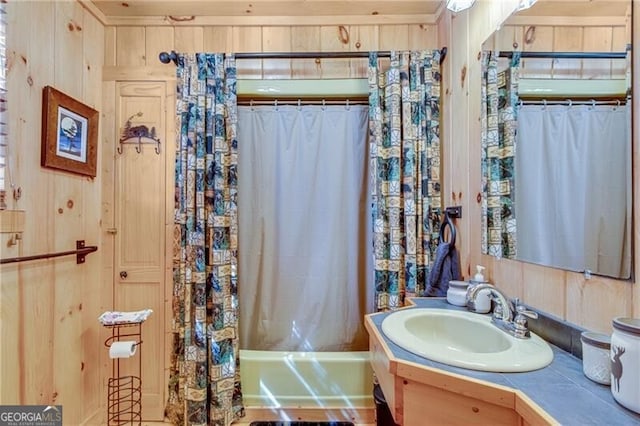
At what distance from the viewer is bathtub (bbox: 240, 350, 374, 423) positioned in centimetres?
186

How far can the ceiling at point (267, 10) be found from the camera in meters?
1.84

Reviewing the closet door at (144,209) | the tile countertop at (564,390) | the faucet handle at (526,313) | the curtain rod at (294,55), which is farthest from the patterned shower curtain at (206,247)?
the faucet handle at (526,313)

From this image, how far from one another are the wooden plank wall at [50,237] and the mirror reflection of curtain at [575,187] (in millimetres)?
2162

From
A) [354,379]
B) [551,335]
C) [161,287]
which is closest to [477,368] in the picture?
[551,335]

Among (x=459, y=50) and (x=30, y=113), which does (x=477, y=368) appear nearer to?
(x=459, y=50)

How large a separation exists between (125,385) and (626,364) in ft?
→ 7.82

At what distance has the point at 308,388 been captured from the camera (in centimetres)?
186

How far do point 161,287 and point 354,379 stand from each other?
1332 mm

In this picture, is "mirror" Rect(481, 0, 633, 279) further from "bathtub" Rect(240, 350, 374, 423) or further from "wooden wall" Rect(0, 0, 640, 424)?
"bathtub" Rect(240, 350, 374, 423)

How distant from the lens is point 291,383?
6.11 feet

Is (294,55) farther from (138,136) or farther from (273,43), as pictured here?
(138,136)

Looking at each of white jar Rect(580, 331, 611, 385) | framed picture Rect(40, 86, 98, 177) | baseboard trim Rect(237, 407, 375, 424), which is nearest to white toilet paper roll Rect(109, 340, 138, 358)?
baseboard trim Rect(237, 407, 375, 424)

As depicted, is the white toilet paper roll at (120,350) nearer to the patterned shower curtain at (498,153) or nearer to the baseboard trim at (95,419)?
the baseboard trim at (95,419)

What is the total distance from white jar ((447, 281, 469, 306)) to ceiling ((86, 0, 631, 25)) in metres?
1.62
